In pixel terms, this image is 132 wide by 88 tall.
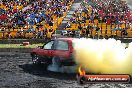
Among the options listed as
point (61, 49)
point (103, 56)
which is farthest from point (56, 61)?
point (103, 56)

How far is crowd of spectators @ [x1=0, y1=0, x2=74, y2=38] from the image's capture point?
3703cm

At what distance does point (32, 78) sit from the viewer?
17.0 m

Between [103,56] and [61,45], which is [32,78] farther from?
[103,56]

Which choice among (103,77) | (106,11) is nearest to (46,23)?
(106,11)

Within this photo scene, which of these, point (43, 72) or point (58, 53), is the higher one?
point (58, 53)

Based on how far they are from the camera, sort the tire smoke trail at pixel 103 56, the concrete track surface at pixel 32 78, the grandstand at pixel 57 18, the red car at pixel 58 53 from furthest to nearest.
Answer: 1. the grandstand at pixel 57 18
2. the red car at pixel 58 53
3. the tire smoke trail at pixel 103 56
4. the concrete track surface at pixel 32 78

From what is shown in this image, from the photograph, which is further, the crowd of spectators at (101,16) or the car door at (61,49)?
the crowd of spectators at (101,16)

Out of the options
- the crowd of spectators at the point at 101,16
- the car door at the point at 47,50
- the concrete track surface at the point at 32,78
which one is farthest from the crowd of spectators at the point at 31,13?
the car door at the point at 47,50

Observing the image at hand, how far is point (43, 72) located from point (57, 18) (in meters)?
20.9

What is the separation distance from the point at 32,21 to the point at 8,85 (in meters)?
23.2

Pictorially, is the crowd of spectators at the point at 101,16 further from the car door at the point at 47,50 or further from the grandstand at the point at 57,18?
the car door at the point at 47,50

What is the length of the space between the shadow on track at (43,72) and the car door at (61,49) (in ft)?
3.08

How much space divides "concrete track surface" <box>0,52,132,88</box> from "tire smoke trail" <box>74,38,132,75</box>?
103cm

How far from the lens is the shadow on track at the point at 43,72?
17.4 metres
